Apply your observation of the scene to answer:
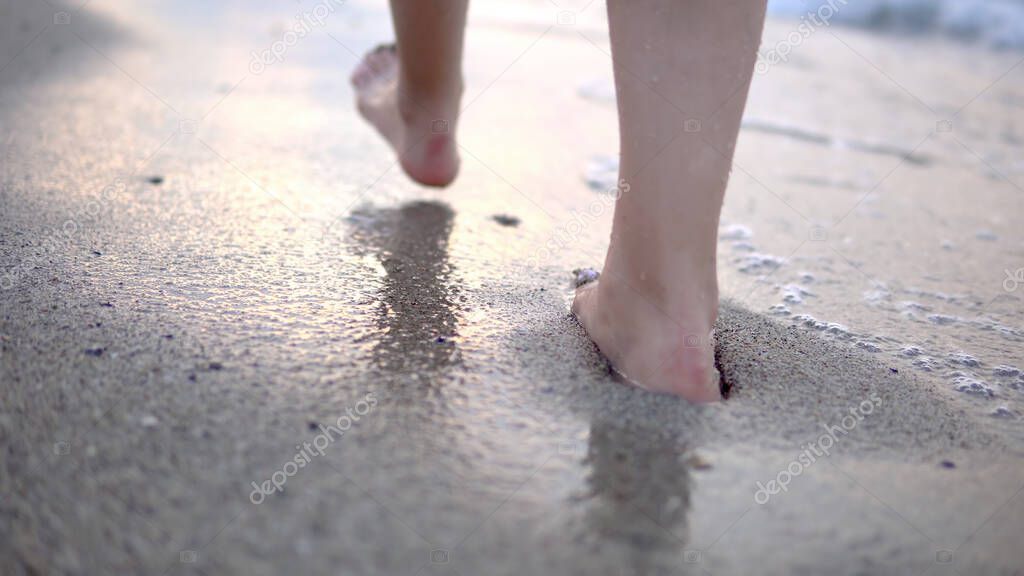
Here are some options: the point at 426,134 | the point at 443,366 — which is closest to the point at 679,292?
the point at 443,366

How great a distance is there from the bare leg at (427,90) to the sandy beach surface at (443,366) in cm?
11

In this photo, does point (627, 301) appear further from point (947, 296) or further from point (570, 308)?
point (947, 296)

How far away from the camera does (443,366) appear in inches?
44.4

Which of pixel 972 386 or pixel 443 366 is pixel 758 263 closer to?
pixel 972 386

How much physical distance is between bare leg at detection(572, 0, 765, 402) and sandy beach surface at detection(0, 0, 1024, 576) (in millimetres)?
44

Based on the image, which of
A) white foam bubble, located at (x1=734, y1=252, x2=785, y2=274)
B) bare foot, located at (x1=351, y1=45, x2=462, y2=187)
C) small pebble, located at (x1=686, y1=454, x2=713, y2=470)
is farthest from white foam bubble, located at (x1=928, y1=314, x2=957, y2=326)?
bare foot, located at (x1=351, y1=45, x2=462, y2=187)

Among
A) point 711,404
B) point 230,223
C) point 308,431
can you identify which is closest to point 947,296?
point 711,404

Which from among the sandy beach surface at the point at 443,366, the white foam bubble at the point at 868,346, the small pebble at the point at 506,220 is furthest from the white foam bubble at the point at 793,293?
the small pebble at the point at 506,220

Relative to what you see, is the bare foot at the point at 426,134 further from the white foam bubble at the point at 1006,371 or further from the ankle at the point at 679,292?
the white foam bubble at the point at 1006,371

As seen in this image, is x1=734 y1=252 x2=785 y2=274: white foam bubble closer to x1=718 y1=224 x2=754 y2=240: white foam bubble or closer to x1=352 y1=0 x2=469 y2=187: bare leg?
x1=718 y1=224 x2=754 y2=240: white foam bubble

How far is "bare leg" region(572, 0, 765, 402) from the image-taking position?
1.08 m

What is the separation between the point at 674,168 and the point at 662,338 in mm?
241

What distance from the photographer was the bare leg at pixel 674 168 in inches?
42.6

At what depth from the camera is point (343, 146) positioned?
86.9 inches
